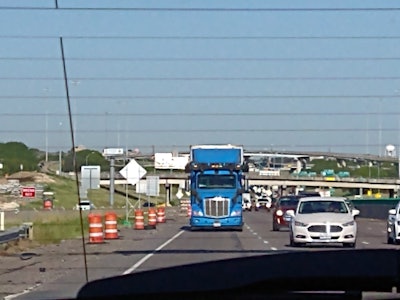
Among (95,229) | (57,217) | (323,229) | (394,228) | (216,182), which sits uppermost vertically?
(216,182)

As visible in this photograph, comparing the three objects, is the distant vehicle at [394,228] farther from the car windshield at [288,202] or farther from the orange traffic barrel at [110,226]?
the car windshield at [288,202]

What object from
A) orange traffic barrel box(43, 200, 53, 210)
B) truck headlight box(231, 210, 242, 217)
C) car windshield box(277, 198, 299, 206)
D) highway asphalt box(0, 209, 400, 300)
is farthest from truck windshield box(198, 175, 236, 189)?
highway asphalt box(0, 209, 400, 300)

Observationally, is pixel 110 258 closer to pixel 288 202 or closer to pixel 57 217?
pixel 57 217

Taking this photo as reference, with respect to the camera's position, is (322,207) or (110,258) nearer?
(110,258)

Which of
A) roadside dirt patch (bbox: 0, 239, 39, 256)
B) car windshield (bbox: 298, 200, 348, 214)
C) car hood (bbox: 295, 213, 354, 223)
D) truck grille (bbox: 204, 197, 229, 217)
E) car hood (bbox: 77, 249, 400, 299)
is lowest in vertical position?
truck grille (bbox: 204, 197, 229, 217)

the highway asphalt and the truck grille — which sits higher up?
the highway asphalt

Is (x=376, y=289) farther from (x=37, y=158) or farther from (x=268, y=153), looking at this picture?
(x=268, y=153)

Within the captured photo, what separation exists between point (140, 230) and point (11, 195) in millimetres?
10566

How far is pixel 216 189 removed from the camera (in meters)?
45.3

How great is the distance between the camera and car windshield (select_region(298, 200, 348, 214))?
3127 cm

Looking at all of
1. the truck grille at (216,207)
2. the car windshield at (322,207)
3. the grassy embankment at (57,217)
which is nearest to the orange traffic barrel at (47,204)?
the grassy embankment at (57,217)

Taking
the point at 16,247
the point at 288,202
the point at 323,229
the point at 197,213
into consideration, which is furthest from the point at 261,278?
the point at 288,202

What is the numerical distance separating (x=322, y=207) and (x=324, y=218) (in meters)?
1.32

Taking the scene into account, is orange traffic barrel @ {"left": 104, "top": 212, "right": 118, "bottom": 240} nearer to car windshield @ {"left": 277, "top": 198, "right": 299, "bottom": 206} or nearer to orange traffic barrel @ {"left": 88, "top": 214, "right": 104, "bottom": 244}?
orange traffic barrel @ {"left": 88, "top": 214, "right": 104, "bottom": 244}
